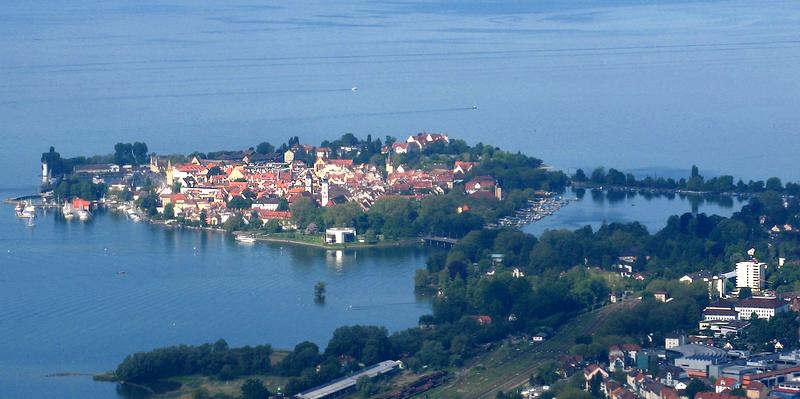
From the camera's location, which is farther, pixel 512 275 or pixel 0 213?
pixel 0 213

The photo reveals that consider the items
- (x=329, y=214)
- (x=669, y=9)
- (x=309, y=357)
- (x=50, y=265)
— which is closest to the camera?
(x=309, y=357)

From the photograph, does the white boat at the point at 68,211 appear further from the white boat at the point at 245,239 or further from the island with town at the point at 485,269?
the white boat at the point at 245,239

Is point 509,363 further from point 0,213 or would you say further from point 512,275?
point 0,213

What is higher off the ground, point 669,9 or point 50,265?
point 669,9

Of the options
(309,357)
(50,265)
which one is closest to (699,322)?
(309,357)

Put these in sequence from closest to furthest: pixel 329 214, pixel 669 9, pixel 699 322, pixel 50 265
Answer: pixel 699 322
pixel 50 265
pixel 329 214
pixel 669 9

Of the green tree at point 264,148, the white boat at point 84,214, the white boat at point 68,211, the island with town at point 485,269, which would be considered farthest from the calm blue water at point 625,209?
the white boat at point 68,211

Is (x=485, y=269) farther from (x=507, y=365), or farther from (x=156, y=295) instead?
(x=507, y=365)

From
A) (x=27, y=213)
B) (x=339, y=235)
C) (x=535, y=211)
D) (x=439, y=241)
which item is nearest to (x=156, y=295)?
(x=339, y=235)
